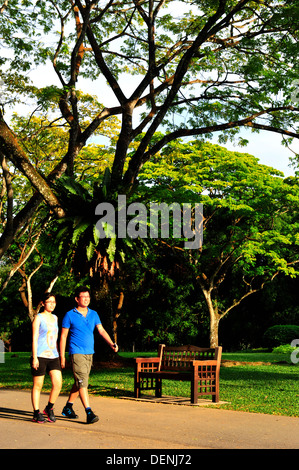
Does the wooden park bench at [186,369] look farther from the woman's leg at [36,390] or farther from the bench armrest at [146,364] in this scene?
the woman's leg at [36,390]

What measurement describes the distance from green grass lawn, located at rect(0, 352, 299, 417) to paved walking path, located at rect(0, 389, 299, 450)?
4.16ft

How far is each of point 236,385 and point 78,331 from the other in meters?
6.67

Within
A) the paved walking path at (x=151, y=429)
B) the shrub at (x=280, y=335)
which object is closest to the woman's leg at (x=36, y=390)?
the paved walking path at (x=151, y=429)

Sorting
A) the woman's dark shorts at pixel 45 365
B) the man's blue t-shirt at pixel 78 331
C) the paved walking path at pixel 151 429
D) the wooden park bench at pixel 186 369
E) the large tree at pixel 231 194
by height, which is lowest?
the paved walking path at pixel 151 429

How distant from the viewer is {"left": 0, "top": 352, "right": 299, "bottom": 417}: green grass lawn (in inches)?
429

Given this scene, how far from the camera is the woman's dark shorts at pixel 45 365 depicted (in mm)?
8859

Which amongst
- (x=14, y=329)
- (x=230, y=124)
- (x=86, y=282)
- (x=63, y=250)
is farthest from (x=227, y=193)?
(x=14, y=329)

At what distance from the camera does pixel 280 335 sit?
35.2 m

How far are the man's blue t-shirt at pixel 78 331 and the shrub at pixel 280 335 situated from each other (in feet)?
87.5

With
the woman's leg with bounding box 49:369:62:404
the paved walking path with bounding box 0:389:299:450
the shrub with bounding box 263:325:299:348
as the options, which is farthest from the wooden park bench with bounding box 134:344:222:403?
the shrub with bounding box 263:325:299:348

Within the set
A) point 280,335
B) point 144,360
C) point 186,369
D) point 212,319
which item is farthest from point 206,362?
point 280,335

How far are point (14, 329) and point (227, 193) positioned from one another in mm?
25700

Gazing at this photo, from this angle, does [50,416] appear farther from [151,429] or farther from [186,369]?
[186,369]
